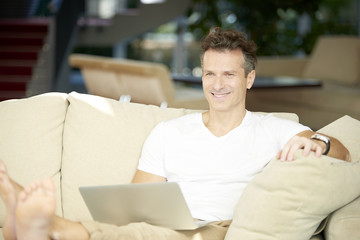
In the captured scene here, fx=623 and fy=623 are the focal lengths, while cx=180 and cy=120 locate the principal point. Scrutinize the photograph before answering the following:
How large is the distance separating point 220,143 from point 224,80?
0.82 ft

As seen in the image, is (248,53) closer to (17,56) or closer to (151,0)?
(17,56)

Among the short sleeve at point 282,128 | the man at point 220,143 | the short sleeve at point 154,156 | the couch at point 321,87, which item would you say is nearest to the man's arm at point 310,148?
the man at point 220,143

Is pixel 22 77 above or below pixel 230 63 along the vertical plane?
below

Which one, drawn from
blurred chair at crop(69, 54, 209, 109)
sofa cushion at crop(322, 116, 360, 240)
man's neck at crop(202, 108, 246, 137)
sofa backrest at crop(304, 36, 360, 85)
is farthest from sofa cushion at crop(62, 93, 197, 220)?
sofa backrest at crop(304, 36, 360, 85)

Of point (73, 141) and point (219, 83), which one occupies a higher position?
point (219, 83)

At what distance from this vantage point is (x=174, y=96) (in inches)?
206

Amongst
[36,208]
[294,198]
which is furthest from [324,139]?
[36,208]

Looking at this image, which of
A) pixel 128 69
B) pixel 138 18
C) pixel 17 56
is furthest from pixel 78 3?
pixel 128 69

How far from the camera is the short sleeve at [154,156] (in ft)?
7.98

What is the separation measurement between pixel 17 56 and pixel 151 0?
8.58ft

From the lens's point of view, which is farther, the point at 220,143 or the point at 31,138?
the point at 31,138

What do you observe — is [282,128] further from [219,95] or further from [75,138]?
[75,138]

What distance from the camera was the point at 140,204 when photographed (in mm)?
2039

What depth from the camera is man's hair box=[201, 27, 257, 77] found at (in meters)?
2.43
